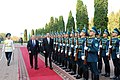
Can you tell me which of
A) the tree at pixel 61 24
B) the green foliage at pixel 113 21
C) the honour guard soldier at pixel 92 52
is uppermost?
the green foliage at pixel 113 21

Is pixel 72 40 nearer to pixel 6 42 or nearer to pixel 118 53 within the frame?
pixel 118 53

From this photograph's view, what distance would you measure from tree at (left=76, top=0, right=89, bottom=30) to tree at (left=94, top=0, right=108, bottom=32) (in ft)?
18.1

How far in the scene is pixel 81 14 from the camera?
43.7 meters

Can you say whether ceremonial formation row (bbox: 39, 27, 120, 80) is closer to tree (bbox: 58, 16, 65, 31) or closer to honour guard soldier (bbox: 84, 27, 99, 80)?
honour guard soldier (bbox: 84, 27, 99, 80)

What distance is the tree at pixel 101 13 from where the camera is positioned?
36156mm

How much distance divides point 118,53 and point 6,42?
8.99 m

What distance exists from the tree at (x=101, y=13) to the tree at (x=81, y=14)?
18.1ft

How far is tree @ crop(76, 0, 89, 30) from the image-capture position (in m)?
42.3

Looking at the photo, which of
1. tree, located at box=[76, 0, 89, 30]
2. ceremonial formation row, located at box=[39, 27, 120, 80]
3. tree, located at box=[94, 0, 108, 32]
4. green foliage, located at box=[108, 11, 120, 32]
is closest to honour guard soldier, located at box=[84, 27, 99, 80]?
ceremonial formation row, located at box=[39, 27, 120, 80]

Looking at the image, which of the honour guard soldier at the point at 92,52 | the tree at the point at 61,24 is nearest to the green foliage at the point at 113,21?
the tree at the point at 61,24

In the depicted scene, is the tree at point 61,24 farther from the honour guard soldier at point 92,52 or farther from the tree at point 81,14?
the honour guard soldier at point 92,52

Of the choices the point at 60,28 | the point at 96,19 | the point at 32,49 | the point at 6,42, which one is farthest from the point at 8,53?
the point at 60,28

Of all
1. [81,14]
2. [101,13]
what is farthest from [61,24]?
[101,13]

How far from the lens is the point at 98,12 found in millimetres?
36656
